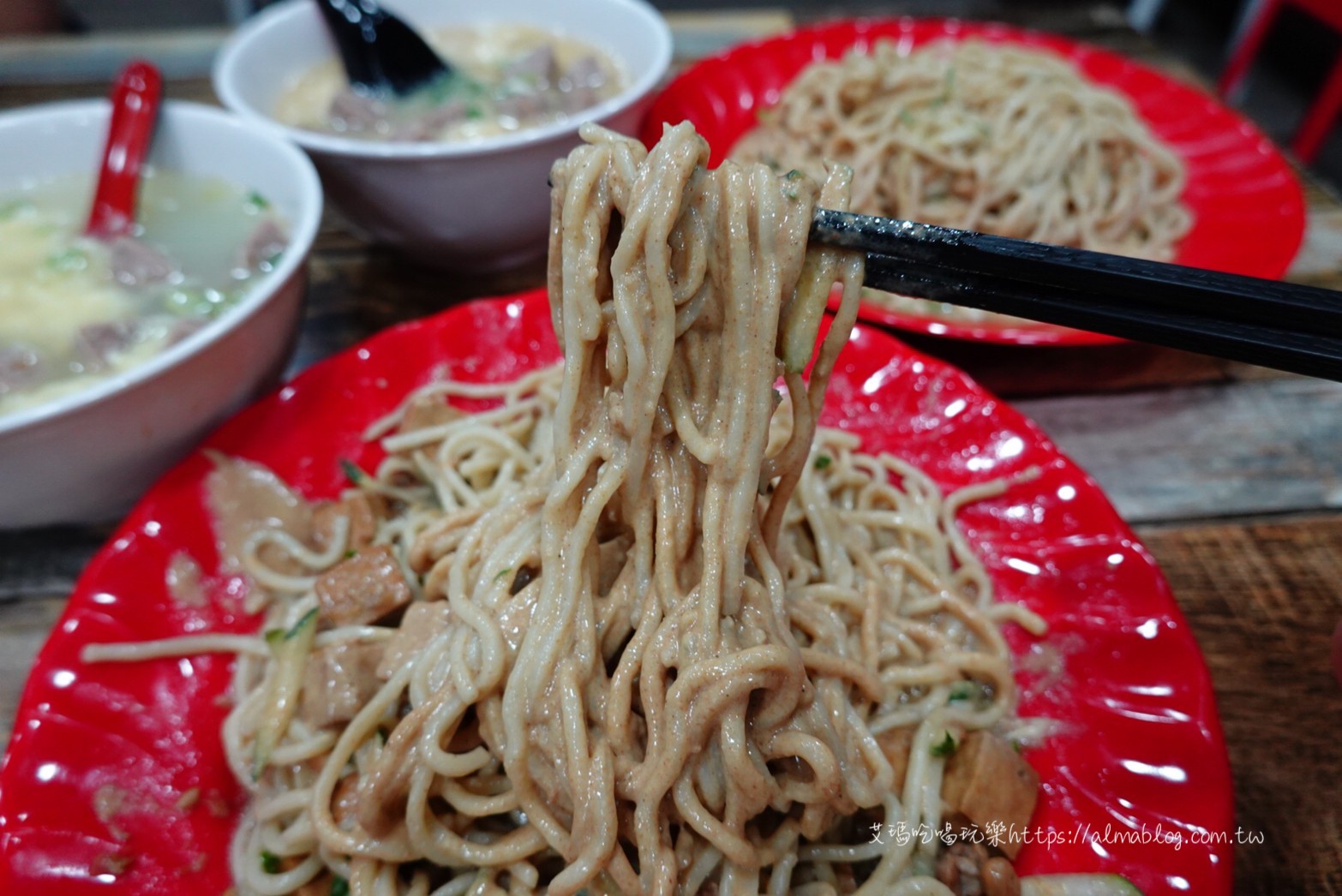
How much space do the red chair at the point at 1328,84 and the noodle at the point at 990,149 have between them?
1872 millimetres

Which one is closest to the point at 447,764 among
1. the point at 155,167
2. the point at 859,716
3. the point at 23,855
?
the point at 23,855

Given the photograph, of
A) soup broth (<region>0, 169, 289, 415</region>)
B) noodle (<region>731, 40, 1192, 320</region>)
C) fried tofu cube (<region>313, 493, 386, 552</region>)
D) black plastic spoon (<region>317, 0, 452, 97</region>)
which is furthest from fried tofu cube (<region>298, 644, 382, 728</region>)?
noodle (<region>731, 40, 1192, 320</region>)

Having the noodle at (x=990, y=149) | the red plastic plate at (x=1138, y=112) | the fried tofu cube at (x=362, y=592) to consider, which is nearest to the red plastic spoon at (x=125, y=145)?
the fried tofu cube at (x=362, y=592)

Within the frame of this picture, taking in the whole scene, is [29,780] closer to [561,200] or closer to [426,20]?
[561,200]

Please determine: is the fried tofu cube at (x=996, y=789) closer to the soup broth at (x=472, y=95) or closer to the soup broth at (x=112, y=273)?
the soup broth at (x=112, y=273)

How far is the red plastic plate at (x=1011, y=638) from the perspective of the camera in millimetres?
1459

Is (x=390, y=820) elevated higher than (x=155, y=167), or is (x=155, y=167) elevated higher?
(x=155, y=167)

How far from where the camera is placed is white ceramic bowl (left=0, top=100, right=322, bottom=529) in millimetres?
1718

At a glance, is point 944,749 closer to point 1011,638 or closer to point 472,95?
point 1011,638

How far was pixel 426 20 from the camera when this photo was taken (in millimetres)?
3309

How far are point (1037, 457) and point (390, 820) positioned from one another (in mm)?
1779

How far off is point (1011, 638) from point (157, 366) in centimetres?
206

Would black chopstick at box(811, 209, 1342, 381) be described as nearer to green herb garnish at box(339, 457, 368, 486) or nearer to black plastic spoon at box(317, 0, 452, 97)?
green herb garnish at box(339, 457, 368, 486)

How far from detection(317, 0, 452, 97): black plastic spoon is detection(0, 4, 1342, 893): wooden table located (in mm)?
586
